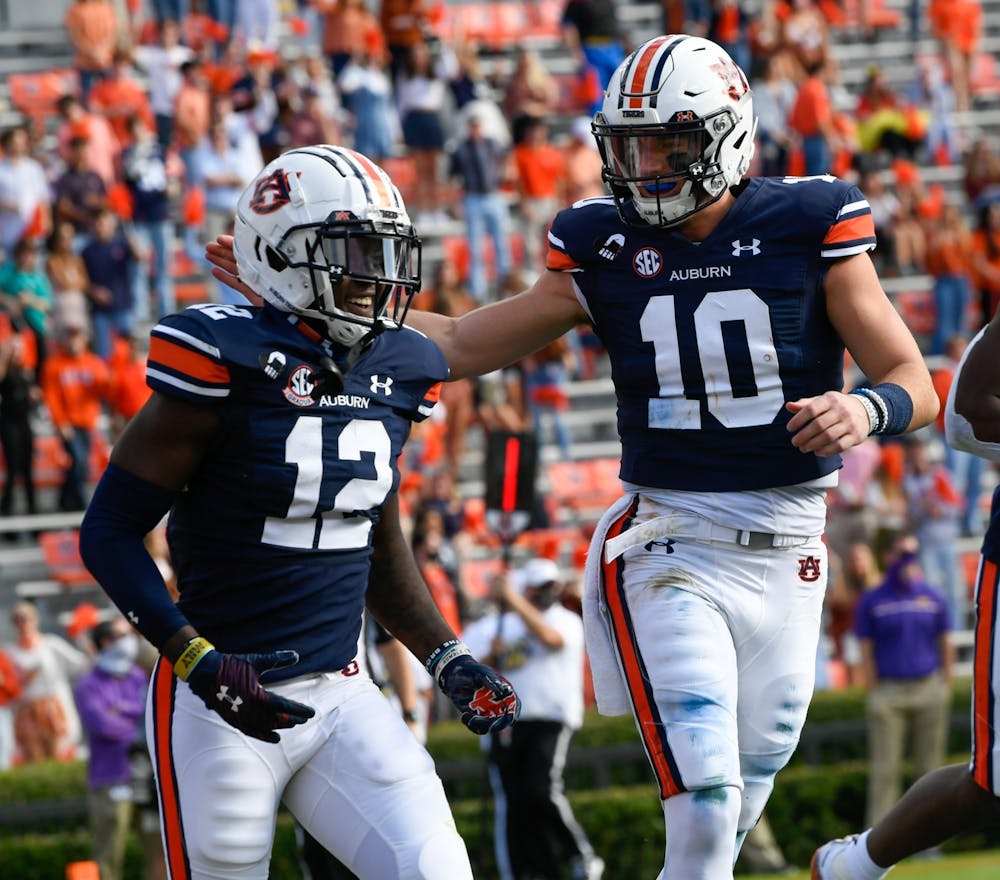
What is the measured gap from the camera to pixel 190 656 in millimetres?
4273

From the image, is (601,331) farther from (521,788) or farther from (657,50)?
(521,788)

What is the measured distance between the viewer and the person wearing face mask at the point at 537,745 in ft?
36.6

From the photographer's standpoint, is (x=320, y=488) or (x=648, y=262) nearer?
(x=320, y=488)

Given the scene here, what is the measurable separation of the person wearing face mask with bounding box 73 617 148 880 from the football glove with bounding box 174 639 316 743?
6603mm

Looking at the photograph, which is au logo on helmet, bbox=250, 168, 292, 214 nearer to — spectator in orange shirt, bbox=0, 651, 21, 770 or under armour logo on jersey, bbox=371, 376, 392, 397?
under armour logo on jersey, bbox=371, 376, 392, 397

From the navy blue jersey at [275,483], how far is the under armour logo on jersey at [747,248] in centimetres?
101

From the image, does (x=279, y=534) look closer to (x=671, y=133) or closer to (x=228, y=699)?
(x=228, y=699)

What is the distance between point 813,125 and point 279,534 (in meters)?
15.1

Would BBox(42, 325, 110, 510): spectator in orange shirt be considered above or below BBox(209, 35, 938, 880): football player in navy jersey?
below

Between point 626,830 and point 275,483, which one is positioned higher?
point 275,483

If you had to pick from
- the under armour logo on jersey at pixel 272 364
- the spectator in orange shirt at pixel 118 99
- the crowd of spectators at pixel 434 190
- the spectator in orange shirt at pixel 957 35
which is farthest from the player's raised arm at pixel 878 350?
the spectator in orange shirt at pixel 957 35

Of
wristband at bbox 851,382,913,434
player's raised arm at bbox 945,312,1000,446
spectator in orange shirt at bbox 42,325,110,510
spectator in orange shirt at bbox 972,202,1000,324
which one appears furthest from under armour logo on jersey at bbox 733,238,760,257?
spectator in orange shirt at bbox 972,202,1000,324

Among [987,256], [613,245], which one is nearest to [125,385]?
[987,256]

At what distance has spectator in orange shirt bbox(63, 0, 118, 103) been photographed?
17.7 m
